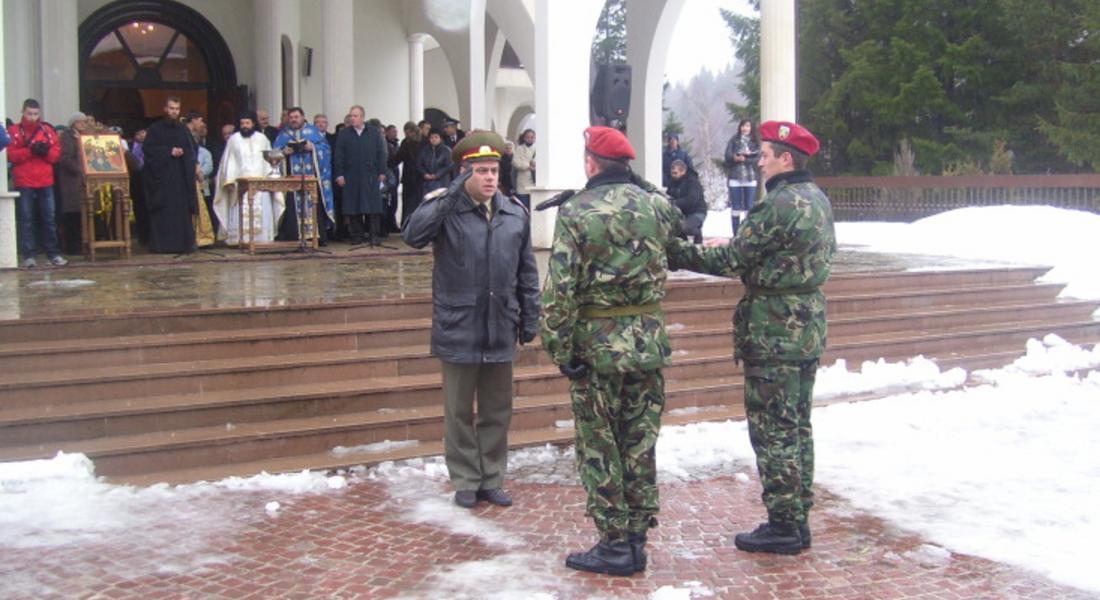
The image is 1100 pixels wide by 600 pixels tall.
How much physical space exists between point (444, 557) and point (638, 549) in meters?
0.88

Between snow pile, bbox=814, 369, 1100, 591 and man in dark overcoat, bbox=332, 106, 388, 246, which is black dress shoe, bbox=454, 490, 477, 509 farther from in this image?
man in dark overcoat, bbox=332, 106, 388, 246

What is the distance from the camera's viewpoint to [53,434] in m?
6.80

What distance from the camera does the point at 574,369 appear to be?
16.6 feet

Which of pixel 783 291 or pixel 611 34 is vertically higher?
pixel 611 34

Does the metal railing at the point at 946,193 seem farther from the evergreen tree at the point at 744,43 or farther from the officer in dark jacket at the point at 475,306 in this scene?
the officer in dark jacket at the point at 475,306

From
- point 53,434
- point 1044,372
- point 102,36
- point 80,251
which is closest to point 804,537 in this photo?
point 53,434

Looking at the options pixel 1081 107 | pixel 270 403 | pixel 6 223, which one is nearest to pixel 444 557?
pixel 270 403

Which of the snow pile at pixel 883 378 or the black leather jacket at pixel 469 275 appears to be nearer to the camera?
the black leather jacket at pixel 469 275

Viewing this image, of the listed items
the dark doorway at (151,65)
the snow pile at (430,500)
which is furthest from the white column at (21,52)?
the snow pile at (430,500)

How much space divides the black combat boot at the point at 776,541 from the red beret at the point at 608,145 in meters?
1.82

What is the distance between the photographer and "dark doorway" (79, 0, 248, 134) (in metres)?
20.1

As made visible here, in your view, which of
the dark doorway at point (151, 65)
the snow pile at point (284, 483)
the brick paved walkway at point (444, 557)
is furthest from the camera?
the dark doorway at point (151, 65)

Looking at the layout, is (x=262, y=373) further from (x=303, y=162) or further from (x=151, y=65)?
(x=151, y=65)

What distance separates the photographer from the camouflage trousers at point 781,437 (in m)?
5.39
